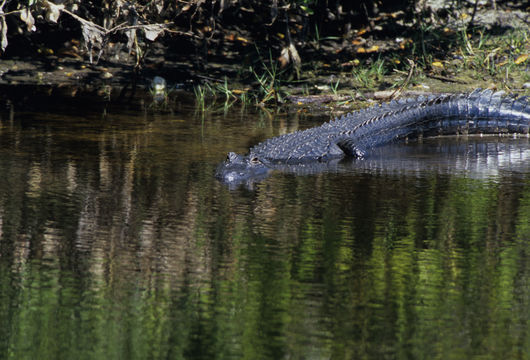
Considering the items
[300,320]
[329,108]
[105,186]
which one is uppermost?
[329,108]

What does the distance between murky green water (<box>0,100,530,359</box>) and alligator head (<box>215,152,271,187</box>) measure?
0.13 meters

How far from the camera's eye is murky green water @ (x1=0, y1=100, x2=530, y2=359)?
332 centimetres

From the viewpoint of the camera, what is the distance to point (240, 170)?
20.6ft

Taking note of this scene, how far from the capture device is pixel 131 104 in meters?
9.23

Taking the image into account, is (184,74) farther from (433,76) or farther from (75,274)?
(75,274)

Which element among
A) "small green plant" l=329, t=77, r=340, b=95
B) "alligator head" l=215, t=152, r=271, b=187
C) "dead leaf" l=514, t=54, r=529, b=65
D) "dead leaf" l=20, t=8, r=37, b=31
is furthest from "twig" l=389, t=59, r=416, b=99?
"dead leaf" l=20, t=8, r=37, b=31

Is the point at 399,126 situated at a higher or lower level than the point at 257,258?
higher

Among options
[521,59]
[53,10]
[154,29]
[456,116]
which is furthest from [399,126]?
[53,10]

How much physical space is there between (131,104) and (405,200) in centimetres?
443

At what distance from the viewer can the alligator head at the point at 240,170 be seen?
243 inches

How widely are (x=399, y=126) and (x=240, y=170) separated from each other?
2249mm

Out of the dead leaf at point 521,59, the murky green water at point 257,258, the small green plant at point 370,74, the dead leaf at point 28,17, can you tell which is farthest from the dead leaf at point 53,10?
the dead leaf at point 521,59

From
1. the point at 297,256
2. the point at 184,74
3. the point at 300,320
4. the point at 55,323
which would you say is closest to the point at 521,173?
the point at 297,256

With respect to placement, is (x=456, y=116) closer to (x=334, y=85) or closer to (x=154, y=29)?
(x=334, y=85)
